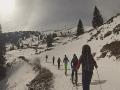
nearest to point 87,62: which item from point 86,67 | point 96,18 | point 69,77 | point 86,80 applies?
point 86,67

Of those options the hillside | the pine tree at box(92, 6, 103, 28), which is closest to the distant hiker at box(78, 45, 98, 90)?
the hillside

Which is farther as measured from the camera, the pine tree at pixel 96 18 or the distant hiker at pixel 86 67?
the pine tree at pixel 96 18

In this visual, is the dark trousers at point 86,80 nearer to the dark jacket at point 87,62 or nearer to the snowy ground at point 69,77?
the dark jacket at point 87,62

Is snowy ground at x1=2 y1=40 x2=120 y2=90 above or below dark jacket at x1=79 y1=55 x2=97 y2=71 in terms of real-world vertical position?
below

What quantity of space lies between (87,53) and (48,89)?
41.5 feet

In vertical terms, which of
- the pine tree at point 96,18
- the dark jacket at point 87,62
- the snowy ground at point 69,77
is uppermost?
the pine tree at point 96,18

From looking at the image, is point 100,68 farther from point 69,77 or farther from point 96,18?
point 96,18

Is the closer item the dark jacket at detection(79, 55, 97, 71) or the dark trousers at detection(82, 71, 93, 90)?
the dark trousers at detection(82, 71, 93, 90)

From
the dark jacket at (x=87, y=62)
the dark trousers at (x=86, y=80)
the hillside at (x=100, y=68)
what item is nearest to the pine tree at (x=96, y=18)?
the hillside at (x=100, y=68)

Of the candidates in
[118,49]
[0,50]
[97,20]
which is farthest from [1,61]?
[97,20]

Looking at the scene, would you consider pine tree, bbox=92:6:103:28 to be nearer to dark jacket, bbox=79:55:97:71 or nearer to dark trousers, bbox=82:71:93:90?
dark jacket, bbox=79:55:97:71

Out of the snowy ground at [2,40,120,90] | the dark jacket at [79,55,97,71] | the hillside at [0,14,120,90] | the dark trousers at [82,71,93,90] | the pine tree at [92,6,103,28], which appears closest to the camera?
the dark trousers at [82,71,93,90]

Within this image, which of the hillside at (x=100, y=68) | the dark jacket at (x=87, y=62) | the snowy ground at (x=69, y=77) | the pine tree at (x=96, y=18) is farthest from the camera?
the pine tree at (x=96, y=18)

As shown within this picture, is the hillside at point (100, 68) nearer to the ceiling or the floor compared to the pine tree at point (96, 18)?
nearer to the floor
